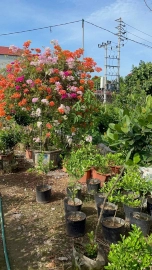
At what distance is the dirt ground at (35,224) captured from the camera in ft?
8.21

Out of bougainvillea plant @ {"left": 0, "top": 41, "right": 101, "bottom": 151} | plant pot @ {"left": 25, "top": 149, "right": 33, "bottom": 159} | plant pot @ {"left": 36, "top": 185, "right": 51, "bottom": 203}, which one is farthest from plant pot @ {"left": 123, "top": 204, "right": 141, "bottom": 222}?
plant pot @ {"left": 25, "top": 149, "right": 33, "bottom": 159}

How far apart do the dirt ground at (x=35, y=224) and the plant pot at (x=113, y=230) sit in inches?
4.8

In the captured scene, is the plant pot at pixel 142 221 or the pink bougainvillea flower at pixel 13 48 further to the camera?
the pink bougainvillea flower at pixel 13 48

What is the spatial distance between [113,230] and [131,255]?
1.22 metres

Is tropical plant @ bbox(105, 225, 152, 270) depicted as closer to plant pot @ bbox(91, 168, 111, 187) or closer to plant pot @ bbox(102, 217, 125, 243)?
plant pot @ bbox(102, 217, 125, 243)

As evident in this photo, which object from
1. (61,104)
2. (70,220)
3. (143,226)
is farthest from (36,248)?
(61,104)

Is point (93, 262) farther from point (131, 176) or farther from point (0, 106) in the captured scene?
point (0, 106)

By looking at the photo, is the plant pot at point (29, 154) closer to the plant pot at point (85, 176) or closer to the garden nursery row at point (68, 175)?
the garden nursery row at point (68, 175)

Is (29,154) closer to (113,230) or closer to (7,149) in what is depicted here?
(7,149)

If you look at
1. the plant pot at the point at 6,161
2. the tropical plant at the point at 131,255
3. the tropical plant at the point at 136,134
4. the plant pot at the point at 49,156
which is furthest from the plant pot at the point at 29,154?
the tropical plant at the point at 131,255

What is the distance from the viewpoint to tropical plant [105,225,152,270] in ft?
4.80

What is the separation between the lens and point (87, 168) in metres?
4.57

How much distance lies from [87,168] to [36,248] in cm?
210

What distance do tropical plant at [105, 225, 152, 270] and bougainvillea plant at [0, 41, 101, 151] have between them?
3.53m
